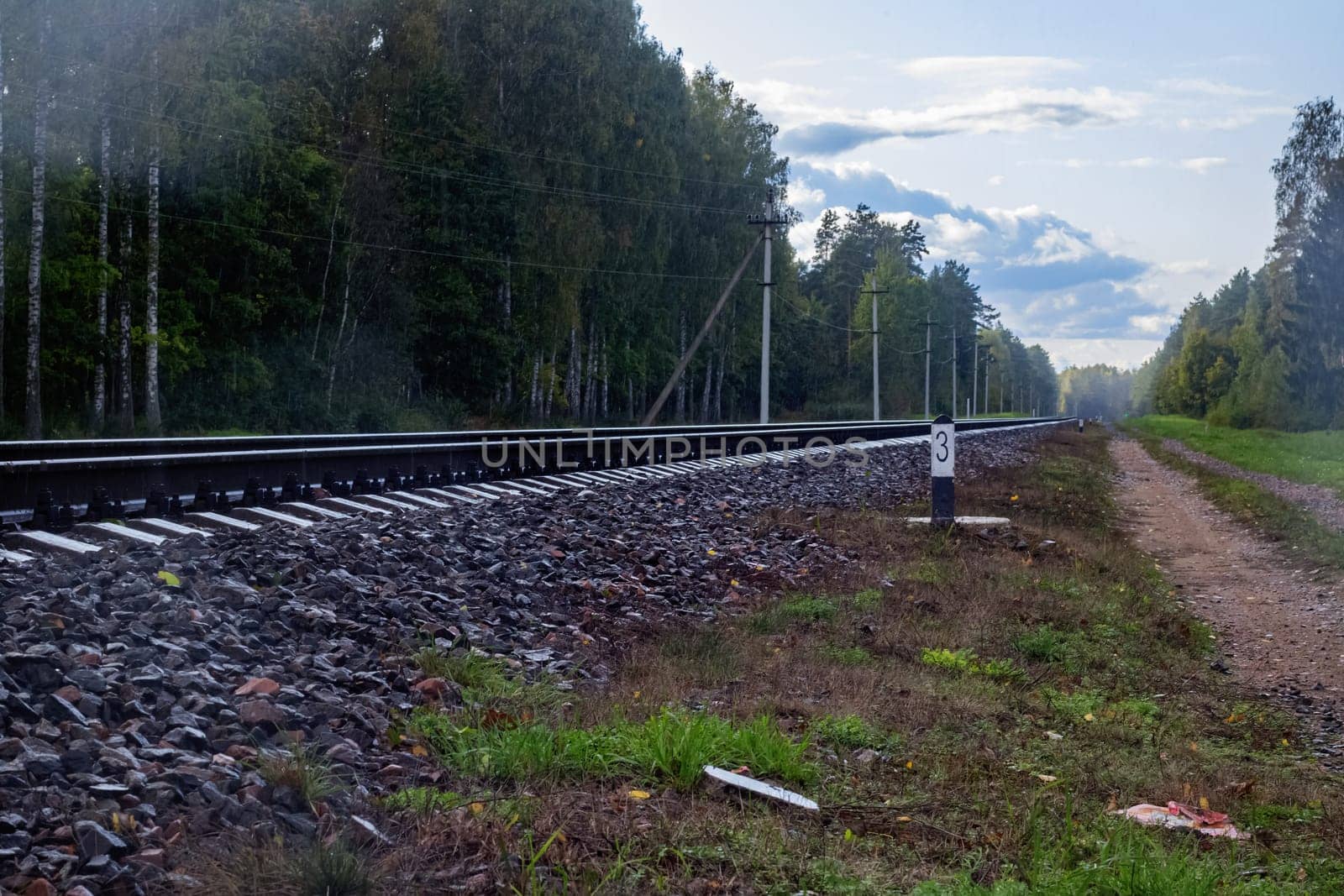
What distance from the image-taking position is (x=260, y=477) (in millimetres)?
10484

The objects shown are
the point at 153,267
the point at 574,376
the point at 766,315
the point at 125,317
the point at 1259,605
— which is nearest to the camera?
the point at 1259,605

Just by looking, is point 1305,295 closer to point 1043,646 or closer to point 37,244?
point 37,244

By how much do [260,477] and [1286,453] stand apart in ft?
132

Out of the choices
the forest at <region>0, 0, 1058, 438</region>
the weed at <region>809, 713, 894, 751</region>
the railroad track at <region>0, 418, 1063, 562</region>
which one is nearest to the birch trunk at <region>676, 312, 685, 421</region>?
the forest at <region>0, 0, 1058, 438</region>

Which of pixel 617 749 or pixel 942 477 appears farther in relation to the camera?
pixel 942 477

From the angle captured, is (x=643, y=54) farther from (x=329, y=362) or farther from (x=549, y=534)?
(x=549, y=534)

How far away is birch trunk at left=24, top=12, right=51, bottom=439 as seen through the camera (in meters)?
22.3

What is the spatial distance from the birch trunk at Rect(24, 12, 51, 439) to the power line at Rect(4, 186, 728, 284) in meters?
2.14

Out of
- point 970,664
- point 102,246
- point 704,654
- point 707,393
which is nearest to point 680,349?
point 707,393

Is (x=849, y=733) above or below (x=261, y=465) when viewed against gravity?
below

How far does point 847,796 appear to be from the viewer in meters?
3.95

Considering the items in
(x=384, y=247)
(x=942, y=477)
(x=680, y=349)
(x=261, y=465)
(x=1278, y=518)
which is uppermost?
(x=384, y=247)

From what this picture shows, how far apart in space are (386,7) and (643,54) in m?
9.32

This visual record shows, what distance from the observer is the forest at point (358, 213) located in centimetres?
2681
